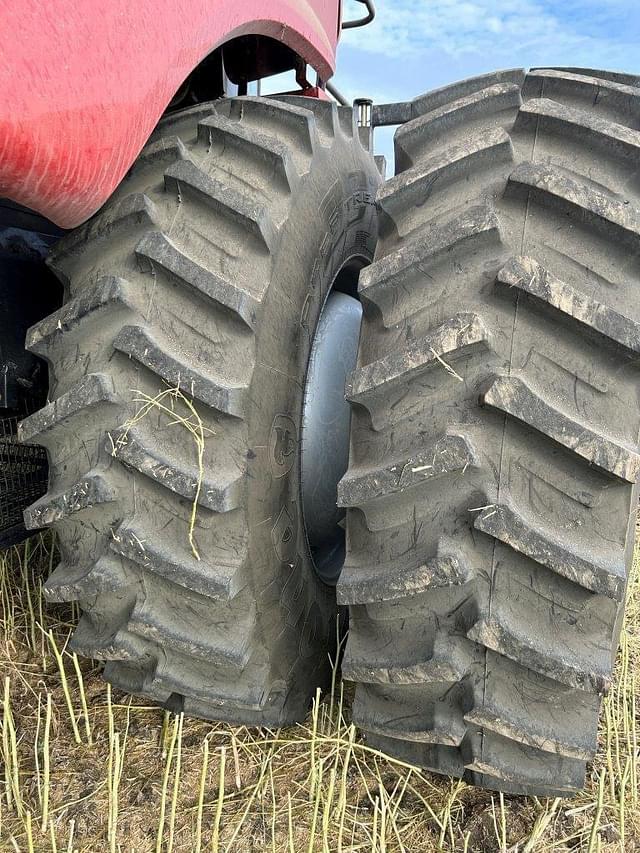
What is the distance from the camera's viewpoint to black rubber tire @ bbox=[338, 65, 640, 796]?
104cm

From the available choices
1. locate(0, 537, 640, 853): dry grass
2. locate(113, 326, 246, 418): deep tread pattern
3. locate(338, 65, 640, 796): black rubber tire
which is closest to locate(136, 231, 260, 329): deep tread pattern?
locate(113, 326, 246, 418): deep tread pattern

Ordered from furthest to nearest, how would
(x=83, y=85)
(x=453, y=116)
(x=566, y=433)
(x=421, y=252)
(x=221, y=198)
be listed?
(x=453, y=116), (x=221, y=198), (x=421, y=252), (x=566, y=433), (x=83, y=85)

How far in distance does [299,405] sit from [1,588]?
3.64 feet

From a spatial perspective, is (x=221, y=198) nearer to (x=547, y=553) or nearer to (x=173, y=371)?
(x=173, y=371)

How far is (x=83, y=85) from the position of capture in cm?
87

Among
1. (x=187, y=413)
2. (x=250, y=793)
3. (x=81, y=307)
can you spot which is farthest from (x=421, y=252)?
(x=250, y=793)

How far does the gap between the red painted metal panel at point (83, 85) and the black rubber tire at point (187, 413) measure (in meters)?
0.19

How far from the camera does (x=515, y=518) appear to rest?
1.02m

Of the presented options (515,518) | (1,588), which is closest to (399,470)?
(515,518)

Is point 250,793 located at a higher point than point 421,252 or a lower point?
lower

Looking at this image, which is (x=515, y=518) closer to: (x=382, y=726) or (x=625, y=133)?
(x=382, y=726)

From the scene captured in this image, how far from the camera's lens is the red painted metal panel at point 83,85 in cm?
79

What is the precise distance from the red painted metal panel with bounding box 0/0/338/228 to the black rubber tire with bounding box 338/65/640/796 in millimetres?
429

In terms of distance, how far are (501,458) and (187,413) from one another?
505mm
